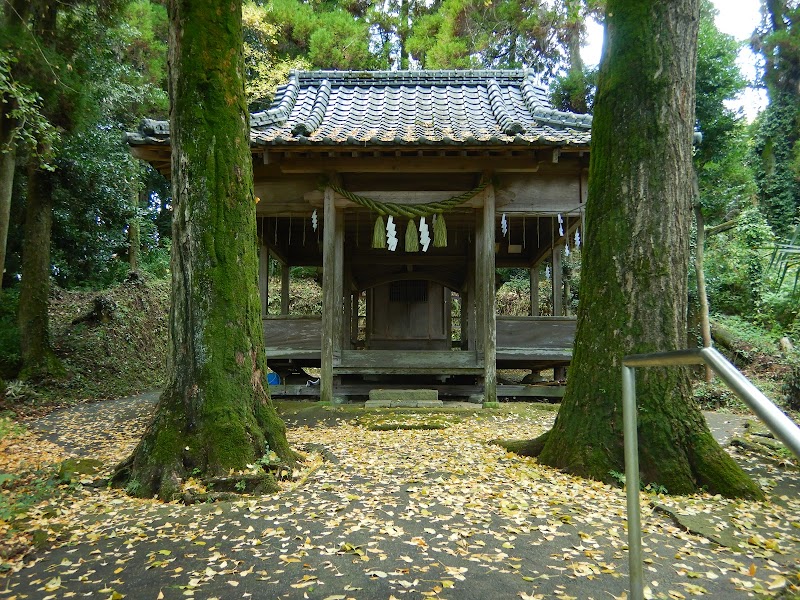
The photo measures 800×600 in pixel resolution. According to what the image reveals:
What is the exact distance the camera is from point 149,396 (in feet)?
32.7

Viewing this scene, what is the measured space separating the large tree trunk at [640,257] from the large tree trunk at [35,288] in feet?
30.0

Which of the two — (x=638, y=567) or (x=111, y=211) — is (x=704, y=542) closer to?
(x=638, y=567)

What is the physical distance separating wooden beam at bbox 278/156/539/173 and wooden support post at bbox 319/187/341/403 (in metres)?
0.43

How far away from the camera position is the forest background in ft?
29.5

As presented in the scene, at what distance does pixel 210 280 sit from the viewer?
3992 millimetres

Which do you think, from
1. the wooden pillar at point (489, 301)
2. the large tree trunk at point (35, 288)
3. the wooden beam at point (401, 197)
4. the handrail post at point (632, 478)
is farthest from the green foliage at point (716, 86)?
the large tree trunk at point (35, 288)

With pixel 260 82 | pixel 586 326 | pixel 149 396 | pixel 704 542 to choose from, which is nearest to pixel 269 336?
pixel 149 396

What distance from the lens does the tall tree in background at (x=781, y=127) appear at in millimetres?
15117

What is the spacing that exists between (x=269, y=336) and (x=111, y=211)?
22.7 feet

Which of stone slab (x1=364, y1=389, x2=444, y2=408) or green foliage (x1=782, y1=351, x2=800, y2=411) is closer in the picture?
green foliage (x1=782, y1=351, x2=800, y2=411)

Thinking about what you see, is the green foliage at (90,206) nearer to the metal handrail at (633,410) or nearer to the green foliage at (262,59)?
the green foliage at (262,59)

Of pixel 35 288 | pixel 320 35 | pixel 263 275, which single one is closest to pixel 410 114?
pixel 263 275

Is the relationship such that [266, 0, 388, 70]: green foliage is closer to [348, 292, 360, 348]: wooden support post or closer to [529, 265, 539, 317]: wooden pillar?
[348, 292, 360, 348]: wooden support post

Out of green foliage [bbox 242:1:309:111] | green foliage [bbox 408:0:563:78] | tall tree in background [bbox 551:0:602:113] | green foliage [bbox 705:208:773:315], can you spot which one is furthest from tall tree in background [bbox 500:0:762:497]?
green foliage [bbox 408:0:563:78]
